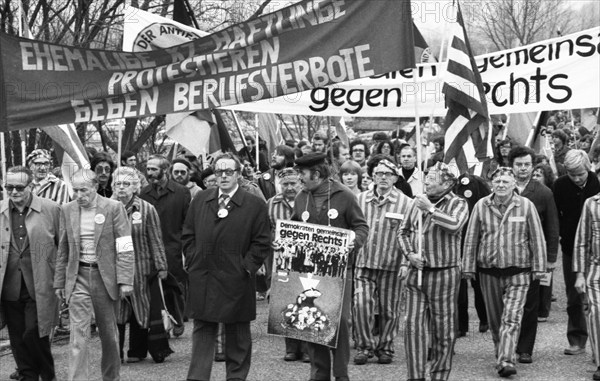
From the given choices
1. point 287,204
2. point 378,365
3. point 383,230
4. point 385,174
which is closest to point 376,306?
point 378,365

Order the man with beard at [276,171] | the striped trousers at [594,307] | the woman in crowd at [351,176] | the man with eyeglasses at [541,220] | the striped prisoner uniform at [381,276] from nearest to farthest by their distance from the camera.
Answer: the striped trousers at [594,307]
the man with eyeglasses at [541,220]
the striped prisoner uniform at [381,276]
the woman in crowd at [351,176]
the man with beard at [276,171]

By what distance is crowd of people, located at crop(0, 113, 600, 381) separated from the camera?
952 cm

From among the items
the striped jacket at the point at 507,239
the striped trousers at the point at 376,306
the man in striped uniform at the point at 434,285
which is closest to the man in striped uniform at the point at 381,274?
the striped trousers at the point at 376,306

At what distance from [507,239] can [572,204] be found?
1936mm

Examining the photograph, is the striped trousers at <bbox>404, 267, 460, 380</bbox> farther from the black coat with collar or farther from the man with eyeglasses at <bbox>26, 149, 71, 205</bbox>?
the man with eyeglasses at <bbox>26, 149, 71, 205</bbox>

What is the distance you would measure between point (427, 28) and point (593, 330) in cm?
1278

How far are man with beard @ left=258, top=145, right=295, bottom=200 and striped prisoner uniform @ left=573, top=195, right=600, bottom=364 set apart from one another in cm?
412

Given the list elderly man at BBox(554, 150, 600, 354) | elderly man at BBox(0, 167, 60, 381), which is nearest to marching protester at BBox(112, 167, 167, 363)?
elderly man at BBox(0, 167, 60, 381)

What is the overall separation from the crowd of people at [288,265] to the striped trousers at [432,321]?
0.5 inches

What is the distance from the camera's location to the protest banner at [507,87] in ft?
38.4

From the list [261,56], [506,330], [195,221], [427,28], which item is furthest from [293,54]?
A: [427,28]

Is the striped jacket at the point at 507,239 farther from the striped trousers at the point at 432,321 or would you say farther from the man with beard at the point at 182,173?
the man with beard at the point at 182,173

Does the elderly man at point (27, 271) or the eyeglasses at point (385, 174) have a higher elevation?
the eyeglasses at point (385, 174)

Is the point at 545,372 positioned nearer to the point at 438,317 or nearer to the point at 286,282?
the point at 438,317
